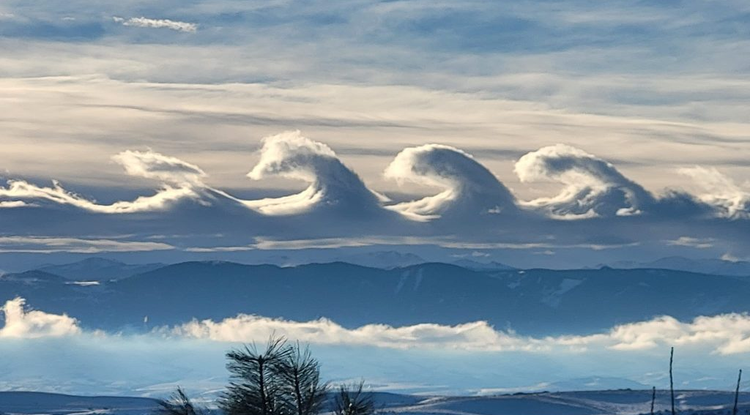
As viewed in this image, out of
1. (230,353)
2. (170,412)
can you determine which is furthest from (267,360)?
(170,412)

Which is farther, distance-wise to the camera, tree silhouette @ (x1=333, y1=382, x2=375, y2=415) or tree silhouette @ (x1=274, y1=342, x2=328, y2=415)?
tree silhouette @ (x1=333, y1=382, x2=375, y2=415)

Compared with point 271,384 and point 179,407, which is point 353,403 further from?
point 179,407

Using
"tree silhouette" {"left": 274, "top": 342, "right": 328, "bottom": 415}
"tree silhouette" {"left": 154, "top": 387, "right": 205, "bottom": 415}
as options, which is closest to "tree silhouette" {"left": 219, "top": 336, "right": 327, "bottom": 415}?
"tree silhouette" {"left": 274, "top": 342, "right": 328, "bottom": 415}

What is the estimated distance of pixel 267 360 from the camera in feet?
118

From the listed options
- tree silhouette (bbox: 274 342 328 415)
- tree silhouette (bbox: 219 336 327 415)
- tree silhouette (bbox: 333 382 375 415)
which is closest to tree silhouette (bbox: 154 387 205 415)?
tree silhouette (bbox: 219 336 327 415)

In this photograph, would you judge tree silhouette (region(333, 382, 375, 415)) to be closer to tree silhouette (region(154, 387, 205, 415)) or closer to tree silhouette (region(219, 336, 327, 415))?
tree silhouette (region(219, 336, 327, 415))

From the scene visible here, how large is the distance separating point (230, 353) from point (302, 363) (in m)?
1.79

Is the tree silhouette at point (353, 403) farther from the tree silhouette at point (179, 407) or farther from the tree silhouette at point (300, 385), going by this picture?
the tree silhouette at point (179, 407)

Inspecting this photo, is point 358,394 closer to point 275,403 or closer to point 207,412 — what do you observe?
point 275,403

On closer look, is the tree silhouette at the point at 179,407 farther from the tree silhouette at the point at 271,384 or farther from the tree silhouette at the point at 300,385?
the tree silhouette at the point at 300,385

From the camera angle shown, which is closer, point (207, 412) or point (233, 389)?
point (233, 389)

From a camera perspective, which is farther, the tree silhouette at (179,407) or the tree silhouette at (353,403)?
the tree silhouette at (179,407)

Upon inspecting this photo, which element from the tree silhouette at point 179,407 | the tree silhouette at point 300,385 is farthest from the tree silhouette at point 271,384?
the tree silhouette at point 179,407

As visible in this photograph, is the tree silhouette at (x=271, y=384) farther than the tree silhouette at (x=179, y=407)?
No
